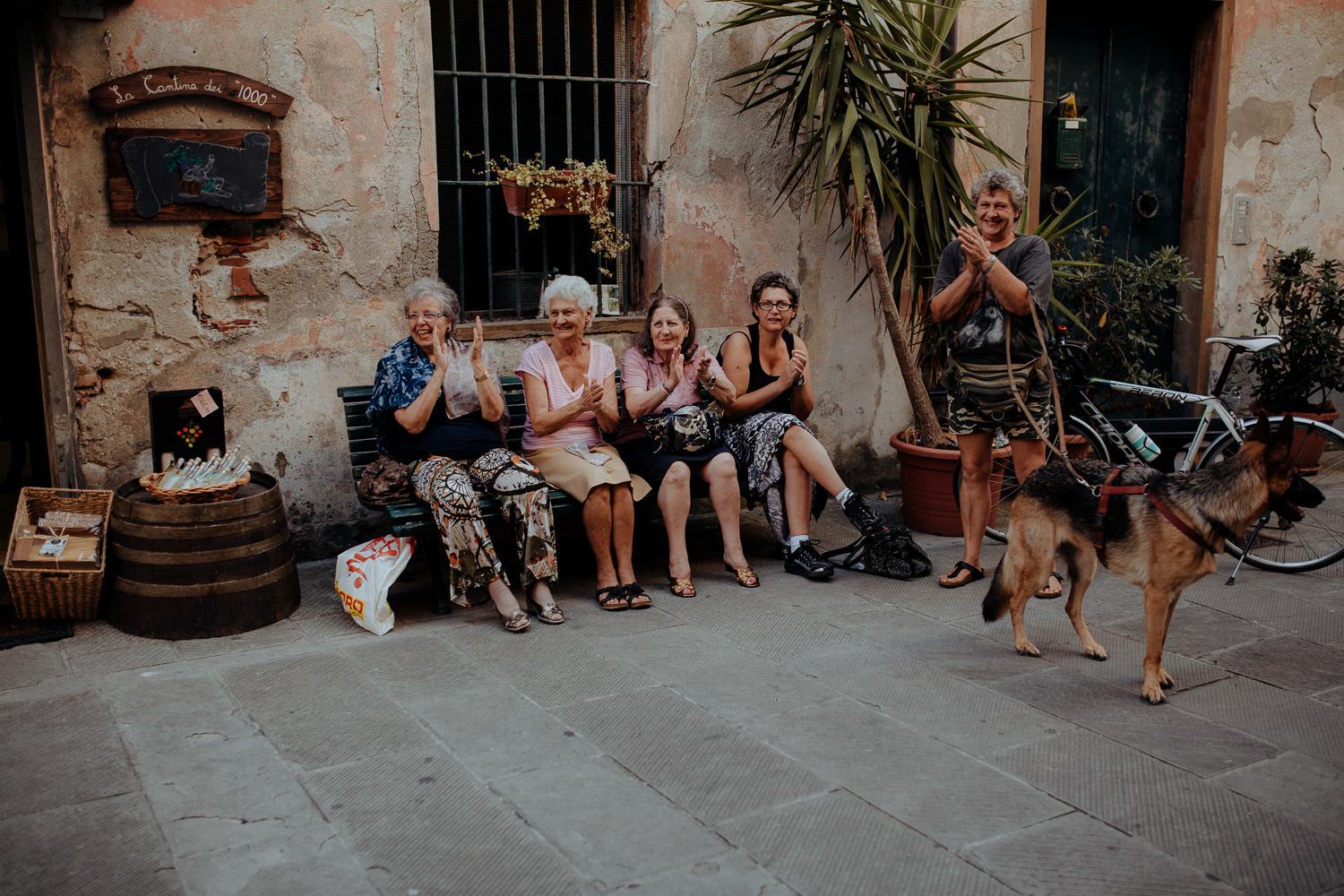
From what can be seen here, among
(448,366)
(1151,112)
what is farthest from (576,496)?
(1151,112)

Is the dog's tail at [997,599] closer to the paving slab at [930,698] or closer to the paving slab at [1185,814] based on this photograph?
the paving slab at [930,698]

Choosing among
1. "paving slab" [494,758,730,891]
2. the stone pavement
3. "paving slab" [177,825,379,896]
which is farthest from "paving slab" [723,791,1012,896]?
"paving slab" [177,825,379,896]

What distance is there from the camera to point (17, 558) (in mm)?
4355

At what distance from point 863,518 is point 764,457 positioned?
0.54m

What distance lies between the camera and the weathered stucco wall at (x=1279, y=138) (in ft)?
25.3

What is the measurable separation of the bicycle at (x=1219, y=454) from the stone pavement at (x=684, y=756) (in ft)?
2.13

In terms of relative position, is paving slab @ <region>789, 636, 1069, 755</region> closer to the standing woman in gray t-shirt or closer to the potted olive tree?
the standing woman in gray t-shirt

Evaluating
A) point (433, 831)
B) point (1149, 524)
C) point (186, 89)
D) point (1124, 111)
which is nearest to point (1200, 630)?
point (1149, 524)

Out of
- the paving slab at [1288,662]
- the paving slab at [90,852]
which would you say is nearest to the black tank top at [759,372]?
the paving slab at [1288,662]

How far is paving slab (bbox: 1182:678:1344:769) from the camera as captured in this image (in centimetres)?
352

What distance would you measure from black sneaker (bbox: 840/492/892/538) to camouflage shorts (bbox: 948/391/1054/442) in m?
0.56

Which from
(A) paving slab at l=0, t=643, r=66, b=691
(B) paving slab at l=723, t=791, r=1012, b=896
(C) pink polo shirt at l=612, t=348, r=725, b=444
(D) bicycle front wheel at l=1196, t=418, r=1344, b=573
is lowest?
(B) paving slab at l=723, t=791, r=1012, b=896

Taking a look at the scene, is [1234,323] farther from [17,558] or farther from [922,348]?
[17,558]

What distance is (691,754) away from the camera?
3420mm
